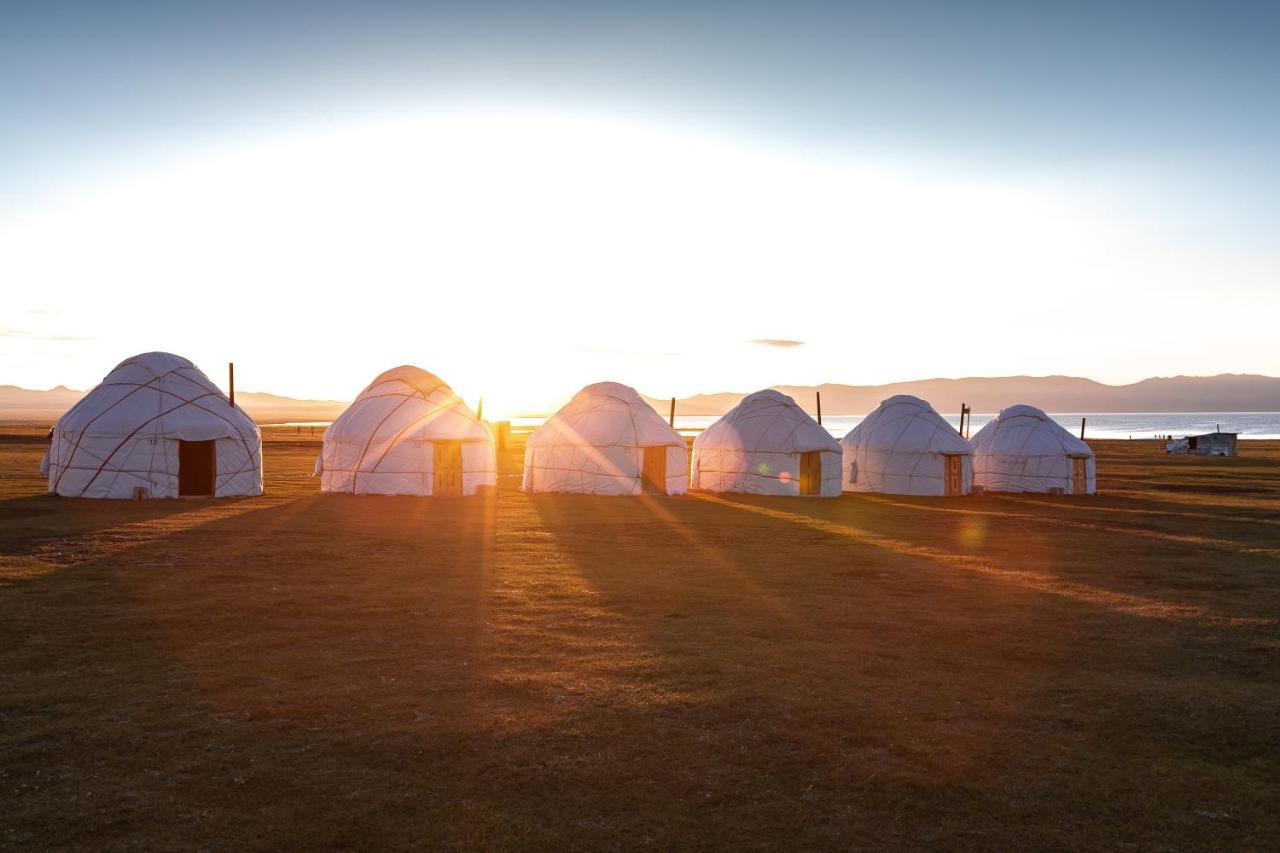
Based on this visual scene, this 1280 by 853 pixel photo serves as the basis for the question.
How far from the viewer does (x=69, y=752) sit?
7.27 metres

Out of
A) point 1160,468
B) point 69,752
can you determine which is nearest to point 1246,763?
point 69,752

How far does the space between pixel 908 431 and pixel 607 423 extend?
39.4 ft

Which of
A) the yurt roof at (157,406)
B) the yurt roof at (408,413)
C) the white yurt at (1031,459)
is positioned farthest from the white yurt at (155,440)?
the white yurt at (1031,459)

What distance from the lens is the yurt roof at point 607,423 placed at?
32656 mm

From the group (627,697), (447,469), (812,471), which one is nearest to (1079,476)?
(812,471)

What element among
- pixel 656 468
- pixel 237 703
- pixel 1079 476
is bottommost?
pixel 237 703

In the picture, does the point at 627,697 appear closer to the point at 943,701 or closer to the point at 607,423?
the point at 943,701

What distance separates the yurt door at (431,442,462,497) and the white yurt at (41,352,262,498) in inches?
229

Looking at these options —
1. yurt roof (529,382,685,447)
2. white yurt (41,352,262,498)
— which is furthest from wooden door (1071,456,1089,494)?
white yurt (41,352,262,498)

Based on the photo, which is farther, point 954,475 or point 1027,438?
point 1027,438

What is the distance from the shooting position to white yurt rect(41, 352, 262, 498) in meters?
27.5

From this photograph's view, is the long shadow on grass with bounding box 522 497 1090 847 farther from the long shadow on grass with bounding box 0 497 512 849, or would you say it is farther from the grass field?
the long shadow on grass with bounding box 0 497 512 849

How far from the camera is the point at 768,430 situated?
34188mm

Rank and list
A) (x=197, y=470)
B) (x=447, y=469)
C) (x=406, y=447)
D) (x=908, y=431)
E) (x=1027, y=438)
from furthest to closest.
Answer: (x=1027, y=438)
(x=908, y=431)
(x=447, y=469)
(x=406, y=447)
(x=197, y=470)
